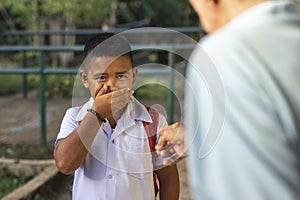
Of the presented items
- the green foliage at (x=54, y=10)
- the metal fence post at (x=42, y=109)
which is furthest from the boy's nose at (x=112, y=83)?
the green foliage at (x=54, y=10)

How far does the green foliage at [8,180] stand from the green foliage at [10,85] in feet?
13.7

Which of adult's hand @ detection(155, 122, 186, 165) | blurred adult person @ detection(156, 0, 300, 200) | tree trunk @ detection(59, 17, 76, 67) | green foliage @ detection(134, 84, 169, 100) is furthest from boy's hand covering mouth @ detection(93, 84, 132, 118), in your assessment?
tree trunk @ detection(59, 17, 76, 67)

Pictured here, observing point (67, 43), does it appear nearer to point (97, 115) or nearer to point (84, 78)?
point (84, 78)

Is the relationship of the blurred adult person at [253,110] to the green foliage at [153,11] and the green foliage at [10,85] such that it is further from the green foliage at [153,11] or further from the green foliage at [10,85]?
the green foliage at [153,11]

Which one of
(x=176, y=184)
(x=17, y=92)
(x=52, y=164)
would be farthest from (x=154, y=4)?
(x=176, y=184)

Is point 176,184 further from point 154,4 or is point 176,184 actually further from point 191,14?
point 191,14

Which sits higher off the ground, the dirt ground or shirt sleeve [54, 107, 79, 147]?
shirt sleeve [54, 107, 79, 147]

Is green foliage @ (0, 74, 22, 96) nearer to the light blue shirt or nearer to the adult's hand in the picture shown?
the adult's hand

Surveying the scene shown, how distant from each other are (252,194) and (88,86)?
35.6 inches

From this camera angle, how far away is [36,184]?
3.99 m

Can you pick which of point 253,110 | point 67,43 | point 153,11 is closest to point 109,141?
point 253,110

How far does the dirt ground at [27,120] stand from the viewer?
18.1ft

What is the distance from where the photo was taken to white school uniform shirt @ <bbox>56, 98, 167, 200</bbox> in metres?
1.68

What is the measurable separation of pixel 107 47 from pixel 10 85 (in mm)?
7726
